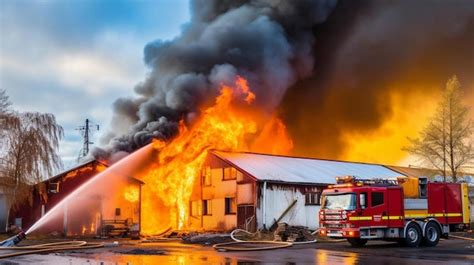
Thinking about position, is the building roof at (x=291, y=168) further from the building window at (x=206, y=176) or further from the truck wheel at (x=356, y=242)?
the truck wheel at (x=356, y=242)

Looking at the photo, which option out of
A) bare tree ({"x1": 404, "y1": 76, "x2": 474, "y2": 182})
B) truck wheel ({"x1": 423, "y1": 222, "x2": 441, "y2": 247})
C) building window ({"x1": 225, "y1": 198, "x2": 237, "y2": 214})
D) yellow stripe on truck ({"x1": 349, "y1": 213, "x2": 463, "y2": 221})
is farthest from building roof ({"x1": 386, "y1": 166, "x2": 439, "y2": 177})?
truck wheel ({"x1": 423, "y1": 222, "x2": 441, "y2": 247})

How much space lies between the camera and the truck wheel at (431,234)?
2402 centimetres

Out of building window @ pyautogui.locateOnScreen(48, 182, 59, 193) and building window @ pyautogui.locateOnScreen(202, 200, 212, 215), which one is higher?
building window @ pyautogui.locateOnScreen(48, 182, 59, 193)

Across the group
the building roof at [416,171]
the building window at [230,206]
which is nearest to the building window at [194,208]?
the building window at [230,206]

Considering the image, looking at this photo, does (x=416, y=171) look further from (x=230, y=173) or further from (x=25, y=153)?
(x=25, y=153)

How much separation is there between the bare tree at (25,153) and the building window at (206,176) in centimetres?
900

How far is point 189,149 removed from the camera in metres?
33.8

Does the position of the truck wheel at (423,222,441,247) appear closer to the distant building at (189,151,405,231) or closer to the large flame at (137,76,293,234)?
the distant building at (189,151,405,231)

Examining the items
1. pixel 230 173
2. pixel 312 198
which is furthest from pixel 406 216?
pixel 230 173

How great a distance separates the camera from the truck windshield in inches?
910

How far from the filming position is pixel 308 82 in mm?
39719

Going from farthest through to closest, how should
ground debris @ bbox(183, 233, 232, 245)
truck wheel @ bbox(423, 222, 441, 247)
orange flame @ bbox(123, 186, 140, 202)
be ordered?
orange flame @ bbox(123, 186, 140, 202) < ground debris @ bbox(183, 233, 232, 245) < truck wheel @ bbox(423, 222, 441, 247)

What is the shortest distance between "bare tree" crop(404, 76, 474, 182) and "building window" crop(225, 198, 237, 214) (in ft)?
52.2

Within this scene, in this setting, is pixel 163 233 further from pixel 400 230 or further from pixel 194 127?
pixel 400 230
